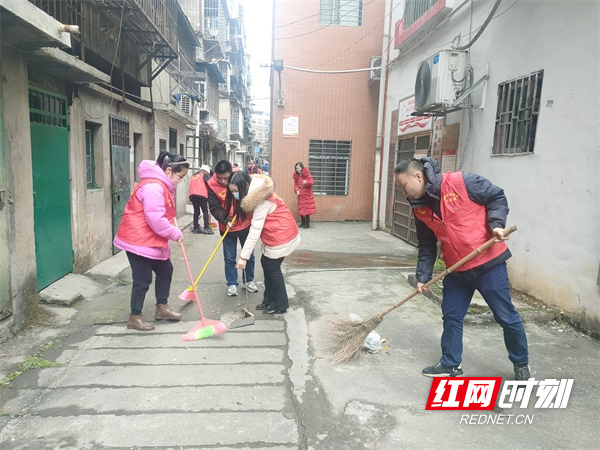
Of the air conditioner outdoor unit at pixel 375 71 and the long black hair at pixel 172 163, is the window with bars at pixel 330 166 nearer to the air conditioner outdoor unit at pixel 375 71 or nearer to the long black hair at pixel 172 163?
the air conditioner outdoor unit at pixel 375 71

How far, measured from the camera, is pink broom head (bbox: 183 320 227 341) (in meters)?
3.79

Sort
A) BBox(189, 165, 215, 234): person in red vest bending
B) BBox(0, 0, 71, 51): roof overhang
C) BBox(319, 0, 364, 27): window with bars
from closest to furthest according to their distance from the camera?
BBox(0, 0, 71, 51): roof overhang
BBox(189, 165, 215, 234): person in red vest bending
BBox(319, 0, 364, 27): window with bars

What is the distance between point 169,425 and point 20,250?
8.23 feet

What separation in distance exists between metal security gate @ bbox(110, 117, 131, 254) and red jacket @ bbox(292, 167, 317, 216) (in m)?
4.36

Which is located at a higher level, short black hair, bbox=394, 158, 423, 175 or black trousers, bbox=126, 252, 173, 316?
short black hair, bbox=394, 158, 423, 175

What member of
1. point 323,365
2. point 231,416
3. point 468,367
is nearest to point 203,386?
point 231,416

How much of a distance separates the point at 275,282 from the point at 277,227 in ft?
1.94

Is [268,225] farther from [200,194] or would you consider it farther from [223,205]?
[200,194]

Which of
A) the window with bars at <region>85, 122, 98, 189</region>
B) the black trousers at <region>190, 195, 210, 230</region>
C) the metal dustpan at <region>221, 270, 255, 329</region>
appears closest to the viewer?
the metal dustpan at <region>221, 270, 255, 329</region>

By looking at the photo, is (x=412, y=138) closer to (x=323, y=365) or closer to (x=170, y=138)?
(x=323, y=365)

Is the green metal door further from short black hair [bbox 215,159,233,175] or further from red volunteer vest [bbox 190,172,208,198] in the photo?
red volunteer vest [bbox 190,172,208,198]

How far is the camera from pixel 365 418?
2.64m

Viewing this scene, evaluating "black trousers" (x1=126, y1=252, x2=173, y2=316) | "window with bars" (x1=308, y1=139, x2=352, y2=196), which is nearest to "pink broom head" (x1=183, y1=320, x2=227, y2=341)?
"black trousers" (x1=126, y1=252, x2=173, y2=316)

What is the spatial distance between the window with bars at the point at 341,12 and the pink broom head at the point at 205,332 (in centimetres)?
1008
